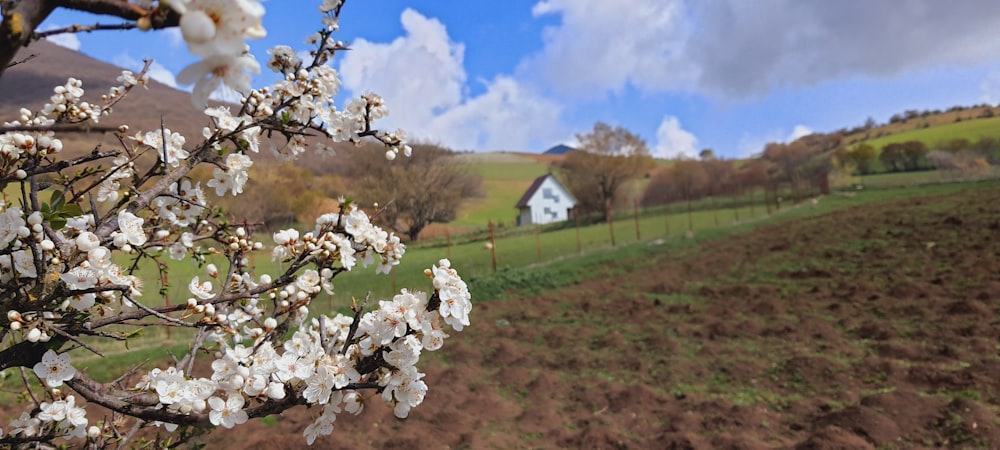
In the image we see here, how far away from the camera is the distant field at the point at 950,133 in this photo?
44691 millimetres

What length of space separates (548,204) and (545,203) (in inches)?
12.7

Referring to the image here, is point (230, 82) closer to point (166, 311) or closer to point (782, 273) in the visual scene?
point (166, 311)

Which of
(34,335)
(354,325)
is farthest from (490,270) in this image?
(34,335)

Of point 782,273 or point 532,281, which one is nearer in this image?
point 782,273

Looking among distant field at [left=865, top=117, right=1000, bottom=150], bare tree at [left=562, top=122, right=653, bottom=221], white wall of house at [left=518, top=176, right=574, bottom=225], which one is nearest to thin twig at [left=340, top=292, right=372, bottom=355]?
bare tree at [left=562, top=122, right=653, bottom=221]

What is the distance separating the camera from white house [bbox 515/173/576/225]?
51188mm

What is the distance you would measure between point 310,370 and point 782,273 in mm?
12096

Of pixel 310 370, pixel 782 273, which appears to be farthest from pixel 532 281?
pixel 310 370

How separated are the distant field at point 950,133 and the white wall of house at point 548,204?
29.7 metres

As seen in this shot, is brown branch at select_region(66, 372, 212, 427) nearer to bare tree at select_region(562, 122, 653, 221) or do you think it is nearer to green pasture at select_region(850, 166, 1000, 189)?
green pasture at select_region(850, 166, 1000, 189)

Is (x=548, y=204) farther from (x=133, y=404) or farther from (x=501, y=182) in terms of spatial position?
(x=133, y=404)

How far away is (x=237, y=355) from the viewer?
1619 mm

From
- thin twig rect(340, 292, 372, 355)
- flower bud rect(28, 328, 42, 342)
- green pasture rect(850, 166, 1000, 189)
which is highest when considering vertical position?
flower bud rect(28, 328, 42, 342)

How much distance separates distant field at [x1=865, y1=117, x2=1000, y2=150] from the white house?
2974 centimetres
